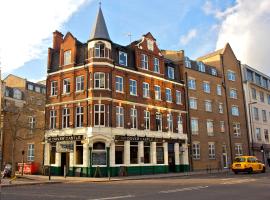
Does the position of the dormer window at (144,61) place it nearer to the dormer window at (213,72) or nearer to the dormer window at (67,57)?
the dormer window at (67,57)

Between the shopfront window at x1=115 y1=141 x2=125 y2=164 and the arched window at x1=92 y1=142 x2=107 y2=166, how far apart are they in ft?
4.74

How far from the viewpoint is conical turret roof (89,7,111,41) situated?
112ft

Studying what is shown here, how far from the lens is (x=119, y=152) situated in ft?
111

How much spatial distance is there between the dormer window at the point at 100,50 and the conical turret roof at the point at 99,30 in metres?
0.80

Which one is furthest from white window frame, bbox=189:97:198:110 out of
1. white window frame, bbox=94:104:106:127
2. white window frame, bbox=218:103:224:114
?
white window frame, bbox=94:104:106:127

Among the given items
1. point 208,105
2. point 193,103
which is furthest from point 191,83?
point 208,105

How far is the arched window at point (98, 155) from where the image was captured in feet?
105

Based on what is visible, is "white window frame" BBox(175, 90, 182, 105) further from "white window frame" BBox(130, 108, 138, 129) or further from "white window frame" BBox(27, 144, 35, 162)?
"white window frame" BBox(27, 144, 35, 162)

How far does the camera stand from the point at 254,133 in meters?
54.2

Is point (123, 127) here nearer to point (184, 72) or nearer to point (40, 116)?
point (40, 116)

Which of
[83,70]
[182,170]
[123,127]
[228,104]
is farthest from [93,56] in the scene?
[228,104]

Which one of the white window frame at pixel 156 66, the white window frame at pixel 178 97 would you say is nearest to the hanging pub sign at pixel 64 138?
the white window frame at pixel 156 66

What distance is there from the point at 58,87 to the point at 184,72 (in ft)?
56.4

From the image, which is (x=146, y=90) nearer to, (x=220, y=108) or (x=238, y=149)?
(x=220, y=108)
